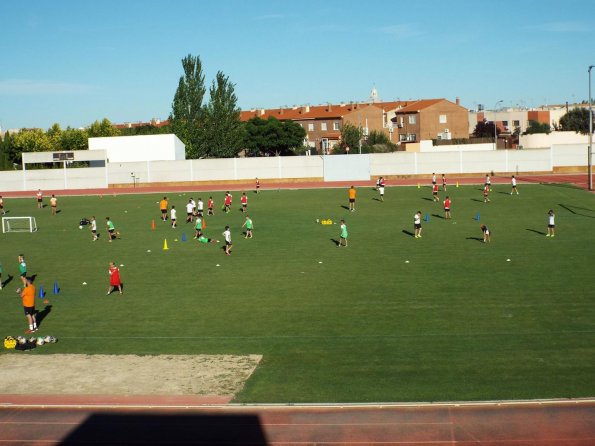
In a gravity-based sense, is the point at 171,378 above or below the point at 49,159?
below

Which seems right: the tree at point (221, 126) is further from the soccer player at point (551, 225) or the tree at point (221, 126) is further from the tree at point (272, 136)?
the soccer player at point (551, 225)

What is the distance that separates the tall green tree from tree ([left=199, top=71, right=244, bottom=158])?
185 ft

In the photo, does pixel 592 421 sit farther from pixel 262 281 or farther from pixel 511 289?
pixel 262 281

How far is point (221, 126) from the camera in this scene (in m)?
91.8

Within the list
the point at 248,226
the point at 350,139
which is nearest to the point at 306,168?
the point at 248,226

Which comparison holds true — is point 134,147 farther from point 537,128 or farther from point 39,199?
point 537,128

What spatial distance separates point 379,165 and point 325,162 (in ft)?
17.8

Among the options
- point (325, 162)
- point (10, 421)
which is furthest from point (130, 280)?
point (325, 162)

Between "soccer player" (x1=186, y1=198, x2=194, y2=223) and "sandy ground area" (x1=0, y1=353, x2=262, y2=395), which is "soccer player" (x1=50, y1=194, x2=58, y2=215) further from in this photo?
"sandy ground area" (x1=0, y1=353, x2=262, y2=395)

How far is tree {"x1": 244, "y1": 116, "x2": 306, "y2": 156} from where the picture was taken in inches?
4171

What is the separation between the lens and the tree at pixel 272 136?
105938mm

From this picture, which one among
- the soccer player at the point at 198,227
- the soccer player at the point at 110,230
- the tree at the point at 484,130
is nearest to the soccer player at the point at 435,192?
the soccer player at the point at 198,227

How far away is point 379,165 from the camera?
6794 centimetres

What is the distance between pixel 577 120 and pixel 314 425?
113453mm
